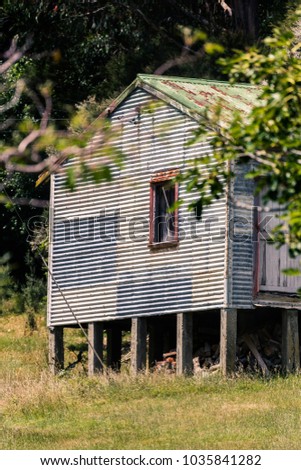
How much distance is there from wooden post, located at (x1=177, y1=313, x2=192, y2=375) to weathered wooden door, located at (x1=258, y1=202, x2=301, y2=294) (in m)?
1.82

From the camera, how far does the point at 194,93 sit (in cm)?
3072

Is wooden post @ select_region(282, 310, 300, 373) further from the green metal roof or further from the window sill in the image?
the green metal roof

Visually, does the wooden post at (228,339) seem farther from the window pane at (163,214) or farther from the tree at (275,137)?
the tree at (275,137)

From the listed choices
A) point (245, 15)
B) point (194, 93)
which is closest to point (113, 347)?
point (194, 93)

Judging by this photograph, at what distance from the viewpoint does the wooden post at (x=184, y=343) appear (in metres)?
29.2

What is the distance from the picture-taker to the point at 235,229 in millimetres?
28609

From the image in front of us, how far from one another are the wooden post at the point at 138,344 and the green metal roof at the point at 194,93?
488 cm

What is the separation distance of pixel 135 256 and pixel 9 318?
44.1 ft

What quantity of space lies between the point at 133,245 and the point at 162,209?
1090 millimetres

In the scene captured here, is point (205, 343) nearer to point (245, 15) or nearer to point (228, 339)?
point (228, 339)

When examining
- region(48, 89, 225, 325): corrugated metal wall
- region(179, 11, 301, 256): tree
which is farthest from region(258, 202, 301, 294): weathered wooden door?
region(179, 11, 301, 256): tree

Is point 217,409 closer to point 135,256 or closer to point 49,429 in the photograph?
point 49,429
